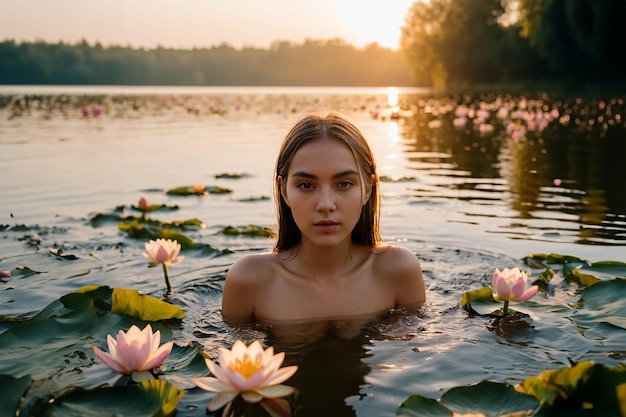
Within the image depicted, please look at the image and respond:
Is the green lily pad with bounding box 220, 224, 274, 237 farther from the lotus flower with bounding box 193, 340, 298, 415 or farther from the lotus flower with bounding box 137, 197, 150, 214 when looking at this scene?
the lotus flower with bounding box 193, 340, 298, 415

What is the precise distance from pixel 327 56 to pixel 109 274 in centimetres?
13014

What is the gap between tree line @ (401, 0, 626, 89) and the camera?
35156 millimetres

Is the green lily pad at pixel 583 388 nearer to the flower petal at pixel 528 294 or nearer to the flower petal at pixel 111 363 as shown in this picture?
the flower petal at pixel 528 294

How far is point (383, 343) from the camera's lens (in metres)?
3.40

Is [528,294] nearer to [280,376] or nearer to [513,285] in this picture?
[513,285]

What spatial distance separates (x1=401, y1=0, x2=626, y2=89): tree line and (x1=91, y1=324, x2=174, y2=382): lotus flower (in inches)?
1410

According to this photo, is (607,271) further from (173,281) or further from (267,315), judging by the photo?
(173,281)

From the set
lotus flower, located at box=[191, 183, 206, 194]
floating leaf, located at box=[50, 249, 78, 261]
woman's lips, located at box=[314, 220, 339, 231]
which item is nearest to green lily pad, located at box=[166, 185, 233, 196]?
lotus flower, located at box=[191, 183, 206, 194]

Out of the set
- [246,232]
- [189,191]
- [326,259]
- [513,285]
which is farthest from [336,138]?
[189,191]

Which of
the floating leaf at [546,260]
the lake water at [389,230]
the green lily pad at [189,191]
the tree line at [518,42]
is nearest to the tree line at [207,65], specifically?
the tree line at [518,42]

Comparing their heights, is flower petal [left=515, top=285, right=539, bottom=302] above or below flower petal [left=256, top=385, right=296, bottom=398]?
below

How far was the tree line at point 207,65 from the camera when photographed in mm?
94000

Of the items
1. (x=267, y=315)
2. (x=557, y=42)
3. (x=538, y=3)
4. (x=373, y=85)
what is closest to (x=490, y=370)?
(x=267, y=315)

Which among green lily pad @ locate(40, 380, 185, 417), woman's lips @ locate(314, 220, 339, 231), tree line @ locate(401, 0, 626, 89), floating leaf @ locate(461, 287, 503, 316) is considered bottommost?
floating leaf @ locate(461, 287, 503, 316)
